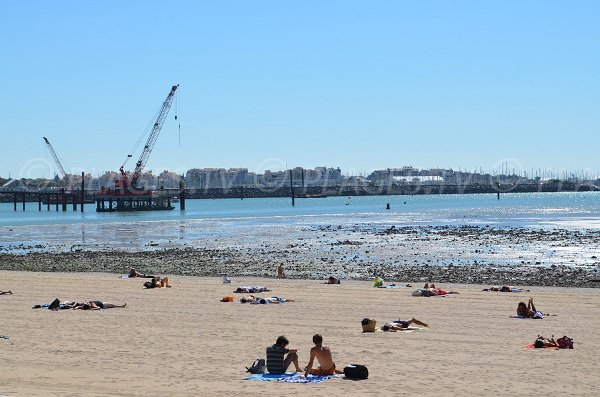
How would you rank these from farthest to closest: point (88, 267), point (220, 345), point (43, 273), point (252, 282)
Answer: point (88, 267), point (43, 273), point (252, 282), point (220, 345)

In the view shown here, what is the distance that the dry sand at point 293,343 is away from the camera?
12.7 meters

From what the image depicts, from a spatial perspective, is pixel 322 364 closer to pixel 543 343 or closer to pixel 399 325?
pixel 543 343

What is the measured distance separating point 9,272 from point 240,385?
24235mm

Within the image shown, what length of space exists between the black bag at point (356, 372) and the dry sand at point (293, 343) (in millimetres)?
139

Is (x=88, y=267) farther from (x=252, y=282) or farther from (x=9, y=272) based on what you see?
(x=252, y=282)

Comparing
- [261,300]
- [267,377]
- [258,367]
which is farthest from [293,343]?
[261,300]

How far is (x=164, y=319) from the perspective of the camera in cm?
1998

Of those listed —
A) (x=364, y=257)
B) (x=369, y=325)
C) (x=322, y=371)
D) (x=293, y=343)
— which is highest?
(x=369, y=325)

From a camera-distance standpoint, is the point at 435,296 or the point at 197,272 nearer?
the point at 435,296

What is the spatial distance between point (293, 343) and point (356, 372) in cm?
365

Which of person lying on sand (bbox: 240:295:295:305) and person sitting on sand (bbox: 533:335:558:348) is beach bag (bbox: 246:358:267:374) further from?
person lying on sand (bbox: 240:295:295:305)

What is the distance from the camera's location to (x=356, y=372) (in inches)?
518

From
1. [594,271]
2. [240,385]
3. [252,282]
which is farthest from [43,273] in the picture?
[240,385]

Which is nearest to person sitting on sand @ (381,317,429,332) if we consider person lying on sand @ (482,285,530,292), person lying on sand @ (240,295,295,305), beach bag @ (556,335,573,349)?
beach bag @ (556,335,573,349)
